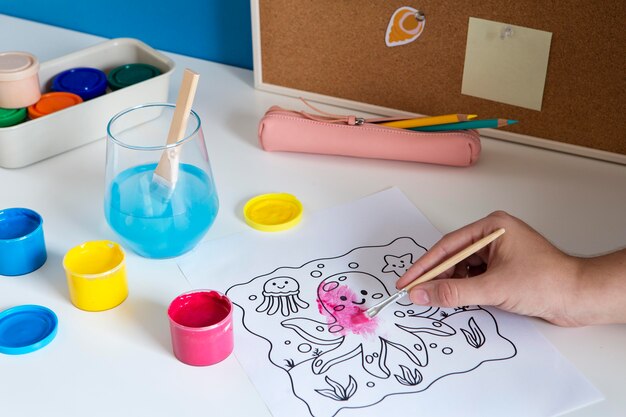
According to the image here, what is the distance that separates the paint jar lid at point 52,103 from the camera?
100cm

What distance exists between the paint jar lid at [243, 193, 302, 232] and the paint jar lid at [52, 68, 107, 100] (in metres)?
0.29

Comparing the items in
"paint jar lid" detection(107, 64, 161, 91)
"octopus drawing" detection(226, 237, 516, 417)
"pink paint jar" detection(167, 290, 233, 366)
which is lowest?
"octopus drawing" detection(226, 237, 516, 417)

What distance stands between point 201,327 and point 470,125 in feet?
1.37

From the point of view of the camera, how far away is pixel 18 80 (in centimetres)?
97

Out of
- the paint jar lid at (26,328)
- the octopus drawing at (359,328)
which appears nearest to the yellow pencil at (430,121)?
the octopus drawing at (359,328)

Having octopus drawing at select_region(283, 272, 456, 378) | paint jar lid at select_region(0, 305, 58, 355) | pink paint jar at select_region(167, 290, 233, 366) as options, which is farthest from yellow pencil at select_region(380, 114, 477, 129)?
paint jar lid at select_region(0, 305, 58, 355)

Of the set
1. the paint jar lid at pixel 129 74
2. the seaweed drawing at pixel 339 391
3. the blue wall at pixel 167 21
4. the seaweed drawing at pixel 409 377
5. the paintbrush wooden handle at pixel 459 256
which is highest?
the blue wall at pixel 167 21

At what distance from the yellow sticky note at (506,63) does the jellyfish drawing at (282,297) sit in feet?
1.20

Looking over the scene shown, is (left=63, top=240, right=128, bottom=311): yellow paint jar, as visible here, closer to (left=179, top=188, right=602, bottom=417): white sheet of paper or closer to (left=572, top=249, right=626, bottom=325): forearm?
(left=179, top=188, right=602, bottom=417): white sheet of paper

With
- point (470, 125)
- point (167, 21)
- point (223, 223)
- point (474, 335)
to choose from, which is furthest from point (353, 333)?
point (167, 21)

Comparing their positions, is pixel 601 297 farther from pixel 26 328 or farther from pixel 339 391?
pixel 26 328

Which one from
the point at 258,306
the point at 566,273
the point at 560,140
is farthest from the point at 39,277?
the point at 560,140

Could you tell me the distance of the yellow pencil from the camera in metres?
0.95

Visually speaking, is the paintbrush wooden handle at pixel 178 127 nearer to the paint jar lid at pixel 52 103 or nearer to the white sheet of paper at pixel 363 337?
the white sheet of paper at pixel 363 337
